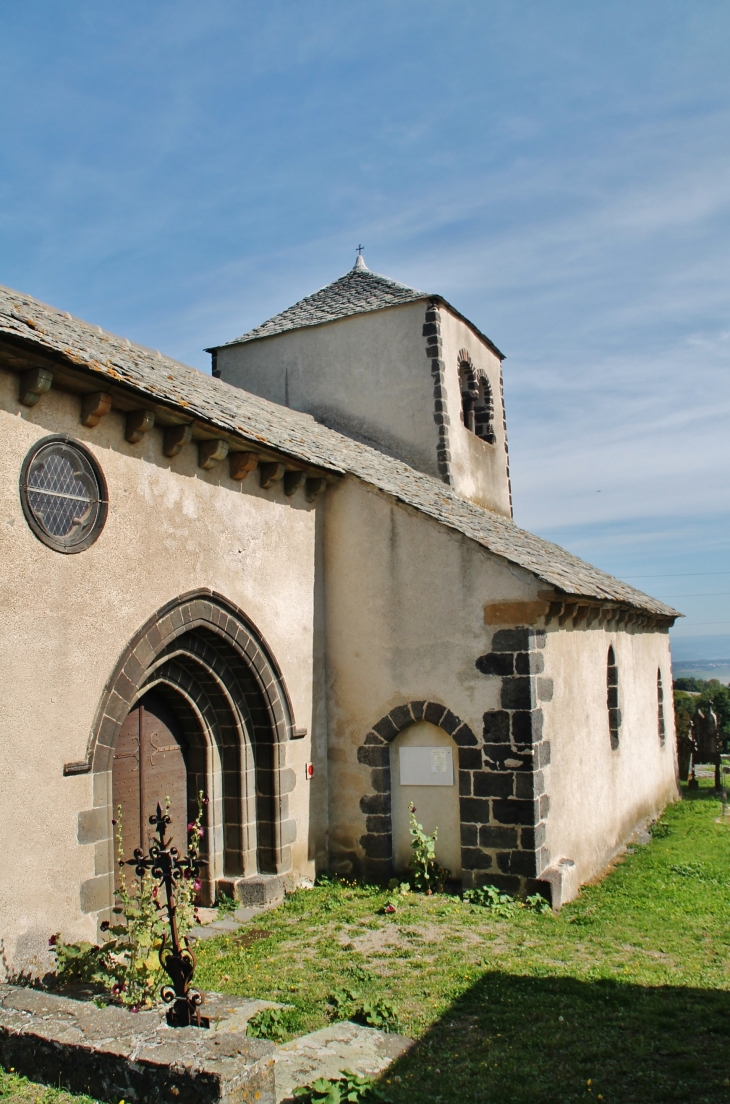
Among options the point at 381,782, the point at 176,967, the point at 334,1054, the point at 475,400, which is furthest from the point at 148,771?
the point at 475,400

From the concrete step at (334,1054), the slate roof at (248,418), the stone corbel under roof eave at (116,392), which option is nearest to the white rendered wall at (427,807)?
the slate roof at (248,418)

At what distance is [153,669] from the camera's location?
7680mm

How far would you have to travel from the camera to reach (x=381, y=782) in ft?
32.0

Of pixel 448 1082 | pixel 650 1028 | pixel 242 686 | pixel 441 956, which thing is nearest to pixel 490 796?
pixel 441 956

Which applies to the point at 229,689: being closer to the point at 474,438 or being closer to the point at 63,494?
the point at 63,494

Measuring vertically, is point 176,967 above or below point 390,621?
below

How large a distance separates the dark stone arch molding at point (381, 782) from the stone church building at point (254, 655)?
0.08 ft

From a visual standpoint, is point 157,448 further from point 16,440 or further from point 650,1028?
point 650,1028

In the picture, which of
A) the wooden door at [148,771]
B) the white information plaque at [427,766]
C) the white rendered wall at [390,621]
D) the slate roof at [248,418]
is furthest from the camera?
the white information plaque at [427,766]

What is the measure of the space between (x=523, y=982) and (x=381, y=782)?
340 centimetres

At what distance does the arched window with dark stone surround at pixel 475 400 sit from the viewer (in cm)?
1573

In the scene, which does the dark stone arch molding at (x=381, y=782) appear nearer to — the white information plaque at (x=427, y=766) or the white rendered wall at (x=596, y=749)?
the white information plaque at (x=427, y=766)

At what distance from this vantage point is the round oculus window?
6.31m

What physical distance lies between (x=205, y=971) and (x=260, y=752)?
8.76 ft
